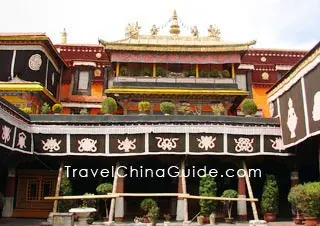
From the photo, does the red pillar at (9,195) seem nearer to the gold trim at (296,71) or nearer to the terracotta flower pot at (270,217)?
the terracotta flower pot at (270,217)

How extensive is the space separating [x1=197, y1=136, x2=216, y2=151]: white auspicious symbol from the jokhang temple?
4cm

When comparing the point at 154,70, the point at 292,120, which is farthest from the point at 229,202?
the point at 154,70

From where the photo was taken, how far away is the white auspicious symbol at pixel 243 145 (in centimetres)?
1753

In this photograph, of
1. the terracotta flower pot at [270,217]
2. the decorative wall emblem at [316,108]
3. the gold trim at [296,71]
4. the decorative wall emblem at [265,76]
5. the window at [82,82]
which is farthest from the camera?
the decorative wall emblem at [265,76]

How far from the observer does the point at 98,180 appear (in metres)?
19.3

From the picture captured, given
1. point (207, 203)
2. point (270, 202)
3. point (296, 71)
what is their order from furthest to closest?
point (270, 202), point (207, 203), point (296, 71)

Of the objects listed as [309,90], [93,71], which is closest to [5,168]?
[93,71]

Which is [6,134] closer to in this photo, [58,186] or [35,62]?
[58,186]

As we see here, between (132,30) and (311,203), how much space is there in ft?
54.4

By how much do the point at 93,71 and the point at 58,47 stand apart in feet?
9.88

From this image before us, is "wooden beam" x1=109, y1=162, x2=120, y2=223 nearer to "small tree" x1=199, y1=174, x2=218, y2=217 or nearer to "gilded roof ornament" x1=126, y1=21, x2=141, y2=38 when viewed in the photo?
"small tree" x1=199, y1=174, x2=218, y2=217

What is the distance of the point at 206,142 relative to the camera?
686 inches

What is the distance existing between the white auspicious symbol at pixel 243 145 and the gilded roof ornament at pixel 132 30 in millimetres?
11689

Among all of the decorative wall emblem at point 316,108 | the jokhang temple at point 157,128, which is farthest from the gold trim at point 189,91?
the decorative wall emblem at point 316,108
